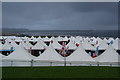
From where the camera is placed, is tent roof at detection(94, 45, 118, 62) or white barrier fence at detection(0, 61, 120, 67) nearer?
white barrier fence at detection(0, 61, 120, 67)

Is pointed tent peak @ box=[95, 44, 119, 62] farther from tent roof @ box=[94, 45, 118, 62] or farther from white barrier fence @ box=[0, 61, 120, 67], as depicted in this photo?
white barrier fence @ box=[0, 61, 120, 67]

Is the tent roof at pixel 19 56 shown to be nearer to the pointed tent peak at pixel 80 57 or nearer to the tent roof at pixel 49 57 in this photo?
the tent roof at pixel 49 57

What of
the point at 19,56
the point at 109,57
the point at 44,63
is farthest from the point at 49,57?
the point at 109,57

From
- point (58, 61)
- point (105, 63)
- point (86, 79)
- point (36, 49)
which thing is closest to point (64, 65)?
point (58, 61)

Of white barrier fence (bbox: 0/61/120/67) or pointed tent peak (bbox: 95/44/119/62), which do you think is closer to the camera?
white barrier fence (bbox: 0/61/120/67)

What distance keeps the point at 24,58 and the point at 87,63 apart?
487cm

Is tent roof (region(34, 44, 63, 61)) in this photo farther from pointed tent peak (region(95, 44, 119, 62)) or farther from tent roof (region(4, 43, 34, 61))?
pointed tent peak (region(95, 44, 119, 62))

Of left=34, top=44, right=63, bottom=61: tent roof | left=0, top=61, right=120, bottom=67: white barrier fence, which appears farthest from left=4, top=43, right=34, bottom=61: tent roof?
left=34, top=44, right=63, bottom=61: tent roof

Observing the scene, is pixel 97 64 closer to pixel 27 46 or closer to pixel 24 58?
pixel 24 58

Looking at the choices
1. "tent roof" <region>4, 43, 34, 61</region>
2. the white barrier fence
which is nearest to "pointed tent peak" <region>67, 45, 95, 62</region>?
the white barrier fence

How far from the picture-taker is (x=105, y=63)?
13336mm

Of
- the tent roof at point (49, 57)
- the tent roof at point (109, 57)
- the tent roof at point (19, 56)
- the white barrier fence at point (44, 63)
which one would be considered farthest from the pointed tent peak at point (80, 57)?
the tent roof at point (19, 56)

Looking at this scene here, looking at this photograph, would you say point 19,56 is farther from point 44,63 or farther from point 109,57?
point 109,57

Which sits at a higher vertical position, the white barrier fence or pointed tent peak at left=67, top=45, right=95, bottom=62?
pointed tent peak at left=67, top=45, right=95, bottom=62
